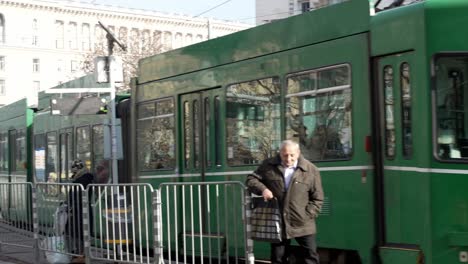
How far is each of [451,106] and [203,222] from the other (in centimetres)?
344

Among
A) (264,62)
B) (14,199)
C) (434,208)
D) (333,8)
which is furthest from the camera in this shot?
(14,199)

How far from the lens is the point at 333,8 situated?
26.8 feet

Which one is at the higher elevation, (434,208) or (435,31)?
(435,31)

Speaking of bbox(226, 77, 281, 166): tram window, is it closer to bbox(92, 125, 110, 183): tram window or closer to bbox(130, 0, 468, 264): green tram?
bbox(130, 0, 468, 264): green tram

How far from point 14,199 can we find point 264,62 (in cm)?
687

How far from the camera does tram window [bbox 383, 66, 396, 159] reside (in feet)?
24.3

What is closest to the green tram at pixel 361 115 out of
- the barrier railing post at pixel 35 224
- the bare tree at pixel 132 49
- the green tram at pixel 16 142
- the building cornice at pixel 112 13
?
the barrier railing post at pixel 35 224

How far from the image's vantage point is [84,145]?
53.5 feet

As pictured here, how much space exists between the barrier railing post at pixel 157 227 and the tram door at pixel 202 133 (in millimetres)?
1442

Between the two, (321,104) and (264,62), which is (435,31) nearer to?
(321,104)

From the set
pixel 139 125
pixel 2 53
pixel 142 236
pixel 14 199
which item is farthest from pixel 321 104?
pixel 2 53

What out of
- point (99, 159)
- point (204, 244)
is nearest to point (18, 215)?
point (99, 159)

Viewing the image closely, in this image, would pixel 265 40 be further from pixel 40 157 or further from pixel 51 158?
pixel 40 157

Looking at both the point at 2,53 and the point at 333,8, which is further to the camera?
the point at 2,53
